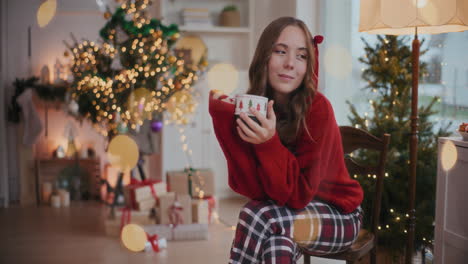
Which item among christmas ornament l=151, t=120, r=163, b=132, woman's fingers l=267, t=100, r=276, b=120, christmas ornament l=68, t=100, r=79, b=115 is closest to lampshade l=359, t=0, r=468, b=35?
woman's fingers l=267, t=100, r=276, b=120

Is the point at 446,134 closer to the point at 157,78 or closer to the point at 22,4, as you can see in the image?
the point at 157,78

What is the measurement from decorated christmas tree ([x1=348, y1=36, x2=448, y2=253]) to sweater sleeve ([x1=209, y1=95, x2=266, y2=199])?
94 cm

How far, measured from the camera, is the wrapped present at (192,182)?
3485mm

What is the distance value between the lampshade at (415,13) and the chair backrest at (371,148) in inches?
15.0

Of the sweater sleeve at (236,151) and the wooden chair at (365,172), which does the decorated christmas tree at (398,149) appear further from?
the sweater sleeve at (236,151)

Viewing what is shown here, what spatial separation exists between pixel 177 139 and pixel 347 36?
163 cm

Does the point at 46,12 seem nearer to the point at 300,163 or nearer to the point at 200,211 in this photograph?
the point at 200,211

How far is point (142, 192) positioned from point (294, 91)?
185 centimetres

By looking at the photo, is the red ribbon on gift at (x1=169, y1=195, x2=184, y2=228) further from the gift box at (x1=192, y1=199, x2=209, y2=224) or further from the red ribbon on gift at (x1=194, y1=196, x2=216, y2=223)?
the red ribbon on gift at (x1=194, y1=196, x2=216, y2=223)

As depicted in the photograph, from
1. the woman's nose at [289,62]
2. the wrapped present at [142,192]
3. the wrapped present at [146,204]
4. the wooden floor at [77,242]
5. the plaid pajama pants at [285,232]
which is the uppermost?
the woman's nose at [289,62]

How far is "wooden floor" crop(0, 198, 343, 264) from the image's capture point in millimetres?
2730

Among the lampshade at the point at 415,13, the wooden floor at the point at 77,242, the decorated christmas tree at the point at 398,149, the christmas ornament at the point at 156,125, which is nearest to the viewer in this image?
the lampshade at the point at 415,13

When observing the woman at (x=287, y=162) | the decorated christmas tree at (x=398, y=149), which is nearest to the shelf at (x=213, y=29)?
the decorated christmas tree at (x=398, y=149)

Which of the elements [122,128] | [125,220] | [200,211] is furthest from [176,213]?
[122,128]
